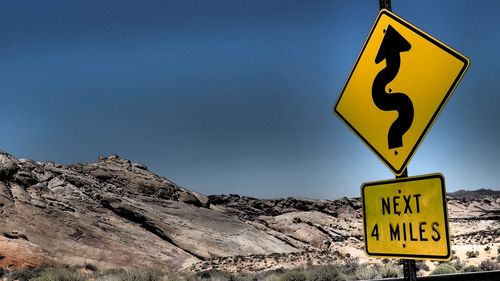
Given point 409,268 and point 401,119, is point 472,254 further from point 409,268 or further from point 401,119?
point 401,119

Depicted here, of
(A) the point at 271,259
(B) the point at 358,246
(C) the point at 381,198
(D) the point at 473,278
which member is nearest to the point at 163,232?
(A) the point at 271,259

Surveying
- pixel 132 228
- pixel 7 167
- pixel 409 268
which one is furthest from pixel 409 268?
pixel 7 167

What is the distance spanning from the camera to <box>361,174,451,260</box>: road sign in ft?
11.3

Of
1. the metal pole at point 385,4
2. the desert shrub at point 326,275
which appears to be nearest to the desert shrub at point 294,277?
the desert shrub at point 326,275

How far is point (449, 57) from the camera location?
140 inches

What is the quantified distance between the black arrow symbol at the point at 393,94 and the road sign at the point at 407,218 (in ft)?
1.33

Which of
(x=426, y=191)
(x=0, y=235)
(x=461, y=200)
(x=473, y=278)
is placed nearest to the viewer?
(x=426, y=191)

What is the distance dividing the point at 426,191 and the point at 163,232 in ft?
A: 131

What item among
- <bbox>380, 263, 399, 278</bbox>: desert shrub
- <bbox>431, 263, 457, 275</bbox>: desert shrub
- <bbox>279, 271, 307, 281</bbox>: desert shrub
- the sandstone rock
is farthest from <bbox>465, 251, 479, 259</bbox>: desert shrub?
the sandstone rock

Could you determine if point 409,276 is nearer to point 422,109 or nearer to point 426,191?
point 426,191

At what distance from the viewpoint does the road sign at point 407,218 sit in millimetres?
3455

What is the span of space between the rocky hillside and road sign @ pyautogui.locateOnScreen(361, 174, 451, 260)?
28.4 metres

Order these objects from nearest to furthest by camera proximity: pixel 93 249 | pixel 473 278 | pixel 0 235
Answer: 1. pixel 473 278
2. pixel 0 235
3. pixel 93 249

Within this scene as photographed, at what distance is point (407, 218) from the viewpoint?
3.72m
